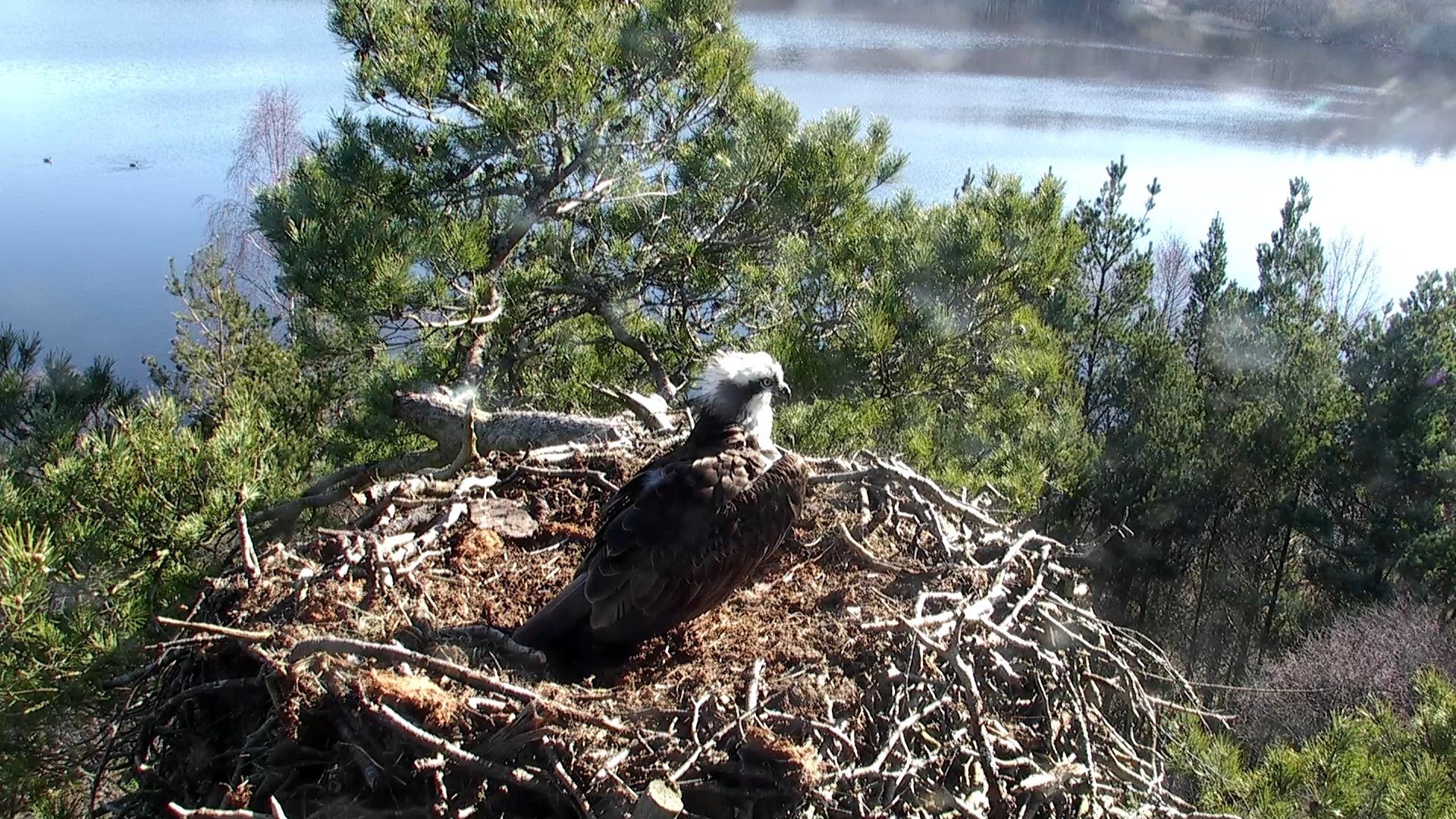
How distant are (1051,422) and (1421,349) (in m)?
9.69

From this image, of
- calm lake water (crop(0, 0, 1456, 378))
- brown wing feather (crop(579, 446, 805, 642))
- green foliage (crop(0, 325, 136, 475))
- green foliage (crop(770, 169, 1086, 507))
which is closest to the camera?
brown wing feather (crop(579, 446, 805, 642))

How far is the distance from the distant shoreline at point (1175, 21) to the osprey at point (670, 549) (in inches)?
533

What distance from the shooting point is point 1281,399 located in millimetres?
16141

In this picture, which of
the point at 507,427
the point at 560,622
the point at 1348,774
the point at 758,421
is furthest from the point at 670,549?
the point at 1348,774

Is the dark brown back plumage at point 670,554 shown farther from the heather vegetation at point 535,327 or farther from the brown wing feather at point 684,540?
the heather vegetation at point 535,327

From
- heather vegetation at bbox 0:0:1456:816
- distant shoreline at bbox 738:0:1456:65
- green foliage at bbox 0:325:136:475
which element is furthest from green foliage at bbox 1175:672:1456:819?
distant shoreline at bbox 738:0:1456:65

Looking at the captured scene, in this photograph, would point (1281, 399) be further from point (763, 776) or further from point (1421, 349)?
point (763, 776)

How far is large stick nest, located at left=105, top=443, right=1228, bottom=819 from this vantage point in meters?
2.37

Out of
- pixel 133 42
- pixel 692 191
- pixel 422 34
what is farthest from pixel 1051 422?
pixel 133 42

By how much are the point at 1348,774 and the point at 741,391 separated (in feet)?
10.5

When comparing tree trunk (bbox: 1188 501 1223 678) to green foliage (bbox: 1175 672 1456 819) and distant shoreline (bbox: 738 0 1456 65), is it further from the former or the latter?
green foliage (bbox: 1175 672 1456 819)

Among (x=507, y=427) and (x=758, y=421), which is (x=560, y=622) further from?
(x=507, y=427)

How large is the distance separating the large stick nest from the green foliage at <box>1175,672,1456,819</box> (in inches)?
36.1

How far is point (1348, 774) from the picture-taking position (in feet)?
13.8
